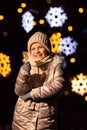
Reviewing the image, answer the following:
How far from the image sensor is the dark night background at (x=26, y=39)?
5.81 m

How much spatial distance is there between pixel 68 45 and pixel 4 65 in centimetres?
91

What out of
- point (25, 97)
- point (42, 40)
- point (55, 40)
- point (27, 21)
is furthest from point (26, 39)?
point (25, 97)

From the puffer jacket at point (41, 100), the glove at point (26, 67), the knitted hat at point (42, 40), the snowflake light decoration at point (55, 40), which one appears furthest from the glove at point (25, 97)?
the snowflake light decoration at point (55, 40)

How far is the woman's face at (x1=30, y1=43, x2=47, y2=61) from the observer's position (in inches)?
122

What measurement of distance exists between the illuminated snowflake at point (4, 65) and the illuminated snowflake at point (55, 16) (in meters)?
0.78

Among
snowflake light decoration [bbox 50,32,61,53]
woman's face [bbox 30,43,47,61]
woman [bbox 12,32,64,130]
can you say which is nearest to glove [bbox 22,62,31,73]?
woman [bbox 12,32,64,130]

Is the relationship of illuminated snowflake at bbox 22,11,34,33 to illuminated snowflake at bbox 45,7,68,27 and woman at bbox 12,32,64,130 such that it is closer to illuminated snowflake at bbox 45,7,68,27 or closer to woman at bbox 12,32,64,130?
illuminated snowflake at bbox 45,7,68,27

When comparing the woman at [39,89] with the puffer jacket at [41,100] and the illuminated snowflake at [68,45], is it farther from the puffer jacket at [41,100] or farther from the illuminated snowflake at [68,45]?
the illuminated snowflake at [68,45]

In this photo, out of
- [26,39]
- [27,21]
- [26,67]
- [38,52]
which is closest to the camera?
[26,67]

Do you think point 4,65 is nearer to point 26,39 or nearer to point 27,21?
point 26,39

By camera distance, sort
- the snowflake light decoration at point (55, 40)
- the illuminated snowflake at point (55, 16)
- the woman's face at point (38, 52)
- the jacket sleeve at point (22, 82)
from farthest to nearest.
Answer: the illuminated snowflake at point (55, 16), the snowflake light decoration at point (55, 40), the woman's face at point (38, 52), the jacket sleeve at point (22, 82)

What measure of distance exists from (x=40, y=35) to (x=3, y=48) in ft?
9.27

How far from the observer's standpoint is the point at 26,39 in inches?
231

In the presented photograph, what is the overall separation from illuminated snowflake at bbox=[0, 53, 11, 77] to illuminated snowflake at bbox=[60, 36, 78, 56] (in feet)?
2.52
